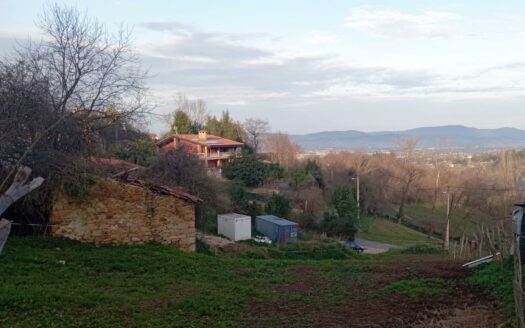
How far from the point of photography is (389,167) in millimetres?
58719

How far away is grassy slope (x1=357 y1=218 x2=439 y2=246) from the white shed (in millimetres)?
14031

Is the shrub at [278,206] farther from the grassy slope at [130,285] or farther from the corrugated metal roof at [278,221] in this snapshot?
the grassy slope at [130,285]

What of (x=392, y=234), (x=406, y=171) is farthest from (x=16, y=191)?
(x=406, y=171)

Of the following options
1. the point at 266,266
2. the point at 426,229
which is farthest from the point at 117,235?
the point at 426,229

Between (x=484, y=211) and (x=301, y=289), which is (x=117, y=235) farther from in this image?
(x=484, y=211)

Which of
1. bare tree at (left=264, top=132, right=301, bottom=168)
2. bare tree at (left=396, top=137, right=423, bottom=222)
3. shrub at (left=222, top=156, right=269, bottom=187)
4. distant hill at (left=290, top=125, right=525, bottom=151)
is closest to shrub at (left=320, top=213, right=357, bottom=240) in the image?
shrub at (left=222, top=156, right=269, bottom=187)

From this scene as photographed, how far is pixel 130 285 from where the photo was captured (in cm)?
923

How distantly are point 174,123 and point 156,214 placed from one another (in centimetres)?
4672

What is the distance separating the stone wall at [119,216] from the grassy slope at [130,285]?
42 cm

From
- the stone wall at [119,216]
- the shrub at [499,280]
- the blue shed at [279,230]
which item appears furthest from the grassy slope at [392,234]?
the shrub at [499,280]

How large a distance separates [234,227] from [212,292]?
1906 cm

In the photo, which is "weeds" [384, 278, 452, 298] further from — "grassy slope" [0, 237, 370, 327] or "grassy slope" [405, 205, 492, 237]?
"grassy slope" [405, 205, 492, 237]

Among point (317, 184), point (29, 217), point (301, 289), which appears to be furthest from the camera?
point (317, 184)

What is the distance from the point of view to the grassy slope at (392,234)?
39438 mm
